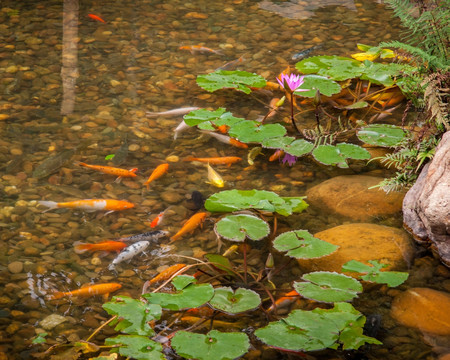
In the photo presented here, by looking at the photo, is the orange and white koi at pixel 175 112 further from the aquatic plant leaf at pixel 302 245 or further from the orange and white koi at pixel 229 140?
the aquatic plant leaf at pixel 302 245

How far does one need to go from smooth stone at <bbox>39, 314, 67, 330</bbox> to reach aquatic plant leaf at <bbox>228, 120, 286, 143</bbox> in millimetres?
1604

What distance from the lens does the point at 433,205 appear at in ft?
8.29

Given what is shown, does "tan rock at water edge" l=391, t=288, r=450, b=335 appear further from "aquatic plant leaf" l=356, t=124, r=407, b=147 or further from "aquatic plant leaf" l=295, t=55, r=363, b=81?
"aquatic plant leaf" l=295, t=55, r=363, b=81

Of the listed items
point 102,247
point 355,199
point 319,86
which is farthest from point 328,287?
point 319,86

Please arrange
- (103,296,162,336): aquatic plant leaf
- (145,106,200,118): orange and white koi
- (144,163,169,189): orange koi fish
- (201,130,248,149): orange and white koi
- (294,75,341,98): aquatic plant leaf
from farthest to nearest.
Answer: (145,106,200,118): orange and white koi
(294,75,341,98): aquatic plant leaf
(201,130,248,149): orange and white koi
(144,163,169,189): orange koi fish
(103,296,162,336): aquatic plant leaf

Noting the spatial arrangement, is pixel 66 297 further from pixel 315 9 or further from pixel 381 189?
pixel 315 9

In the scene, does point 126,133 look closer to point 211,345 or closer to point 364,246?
point 364,246

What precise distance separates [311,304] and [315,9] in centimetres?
401

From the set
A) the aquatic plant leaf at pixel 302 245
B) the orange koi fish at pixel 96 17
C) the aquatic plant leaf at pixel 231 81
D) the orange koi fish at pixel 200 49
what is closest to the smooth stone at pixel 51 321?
the aquatic plant leaf at pixel 302 245

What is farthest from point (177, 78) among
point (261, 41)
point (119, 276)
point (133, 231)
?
point (119, 276)

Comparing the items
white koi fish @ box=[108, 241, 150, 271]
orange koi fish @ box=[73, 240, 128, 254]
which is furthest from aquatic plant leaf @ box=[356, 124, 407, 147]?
orange koi fish @ box=[73, 240, 128, 254]

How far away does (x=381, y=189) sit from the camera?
3.11 meters

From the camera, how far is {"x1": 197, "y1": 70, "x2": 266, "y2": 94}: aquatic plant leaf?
393cm

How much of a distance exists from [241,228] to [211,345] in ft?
2.43
